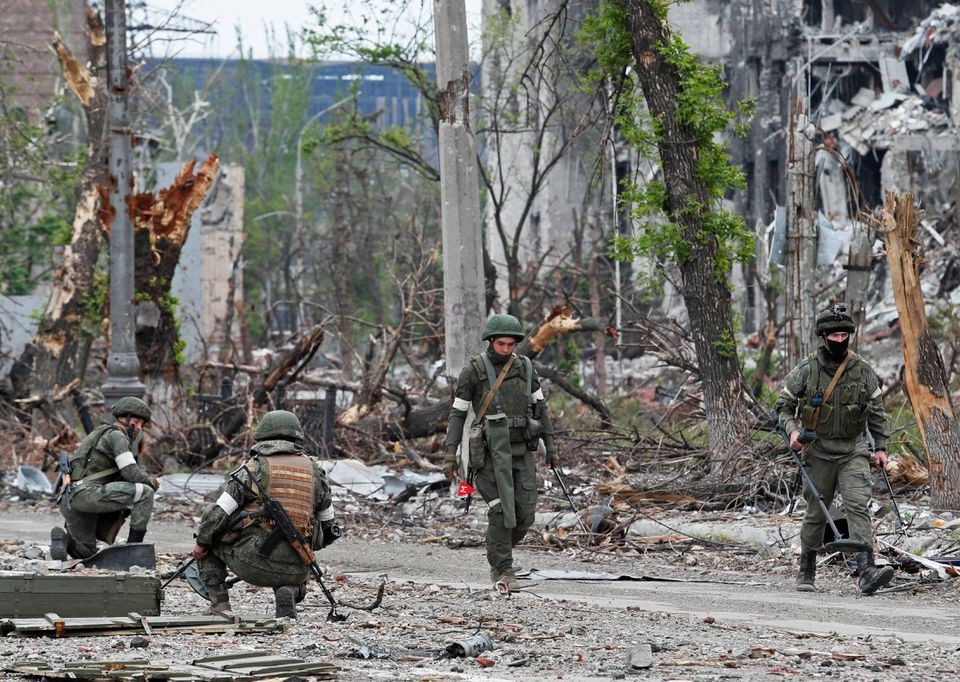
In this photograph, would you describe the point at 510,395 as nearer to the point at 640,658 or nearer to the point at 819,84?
the point at 640,658

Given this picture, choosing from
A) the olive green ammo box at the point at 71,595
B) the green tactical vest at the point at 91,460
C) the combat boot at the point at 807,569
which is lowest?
the combat boot at the point at 807,569

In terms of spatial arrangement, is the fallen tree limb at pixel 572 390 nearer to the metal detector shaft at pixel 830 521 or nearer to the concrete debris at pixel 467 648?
the metal detector shaft at pixel 830 521

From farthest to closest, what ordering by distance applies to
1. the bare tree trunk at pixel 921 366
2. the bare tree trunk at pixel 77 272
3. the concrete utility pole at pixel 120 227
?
the bare tree trunk at pixel 77 272
the concrete utility pole at pixel 120 227
the bare tree trunk at pixel 921 366

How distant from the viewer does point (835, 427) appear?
36.2 feet

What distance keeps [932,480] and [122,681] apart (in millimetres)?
8995

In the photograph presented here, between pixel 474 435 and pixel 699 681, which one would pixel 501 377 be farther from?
→ pixel 699 681

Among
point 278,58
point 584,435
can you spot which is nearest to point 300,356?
point 584,435

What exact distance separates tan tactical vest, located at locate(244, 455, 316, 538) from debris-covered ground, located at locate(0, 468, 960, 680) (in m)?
0.63

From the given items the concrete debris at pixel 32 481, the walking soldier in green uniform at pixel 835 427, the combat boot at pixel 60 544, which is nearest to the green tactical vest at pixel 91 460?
the combat boot at pixel 60 544

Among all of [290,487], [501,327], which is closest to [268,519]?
[290,487]

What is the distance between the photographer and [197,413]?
2114cm

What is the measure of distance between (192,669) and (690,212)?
10.6 m

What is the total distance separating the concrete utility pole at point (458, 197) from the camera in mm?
15711

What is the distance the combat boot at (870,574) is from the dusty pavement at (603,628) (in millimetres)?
97
